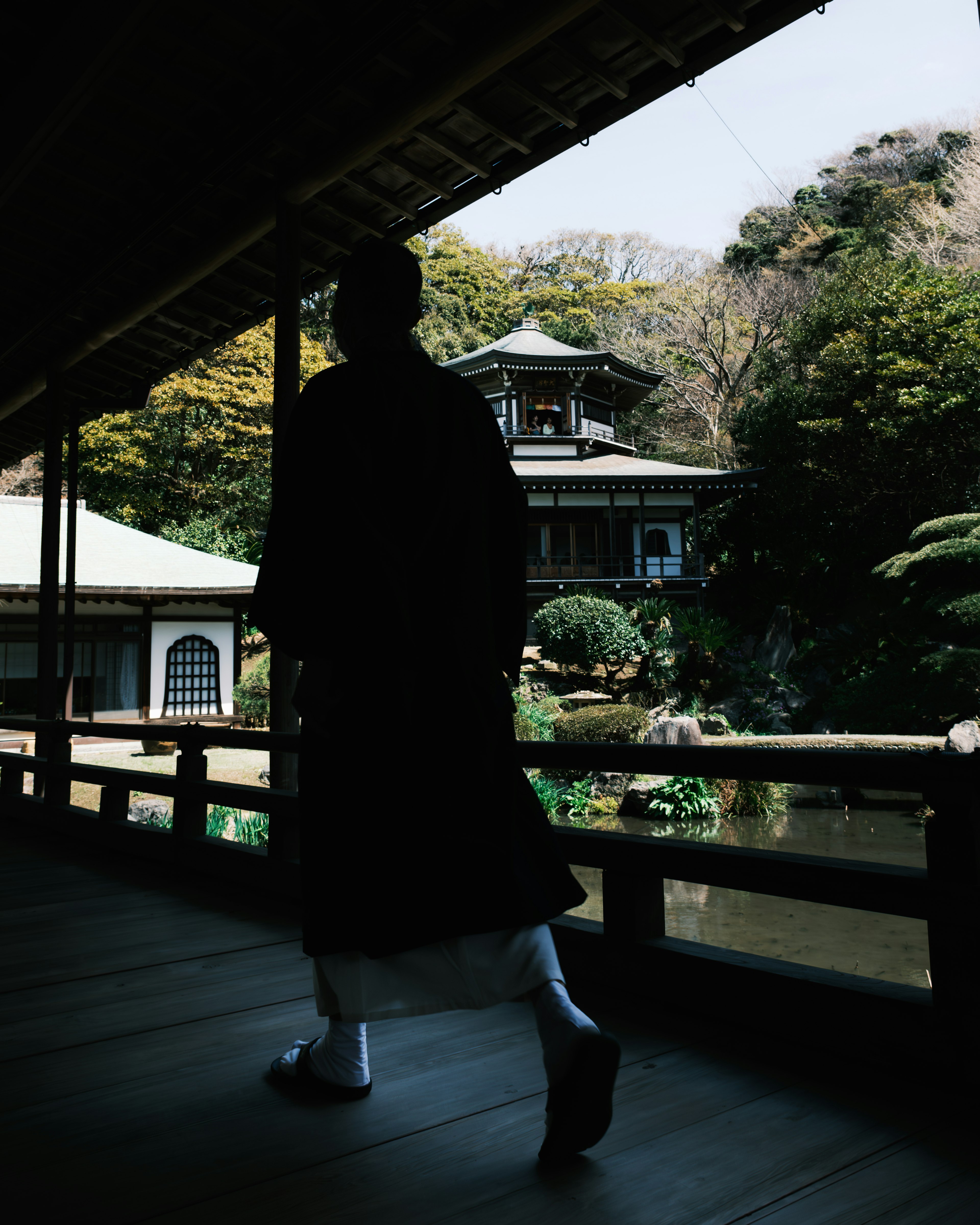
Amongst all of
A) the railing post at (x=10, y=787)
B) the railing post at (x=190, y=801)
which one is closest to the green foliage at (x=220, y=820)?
the railing post at (x=10, y=787)

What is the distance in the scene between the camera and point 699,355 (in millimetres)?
27812

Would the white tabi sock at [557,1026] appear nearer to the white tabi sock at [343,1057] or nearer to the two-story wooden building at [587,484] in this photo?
the white tabi sock at [343,1057]

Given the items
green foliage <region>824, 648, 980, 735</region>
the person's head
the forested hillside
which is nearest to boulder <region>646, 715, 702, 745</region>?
green foliage <region>824, 648, 980, 735</region>

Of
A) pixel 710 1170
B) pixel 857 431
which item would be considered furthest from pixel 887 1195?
pixel 857 431

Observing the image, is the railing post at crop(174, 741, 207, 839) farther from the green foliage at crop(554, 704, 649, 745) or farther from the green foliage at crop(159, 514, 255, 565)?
the green foliage at crop(159, 514, 255, 565)

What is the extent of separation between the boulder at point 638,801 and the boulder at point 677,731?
0.62 meters

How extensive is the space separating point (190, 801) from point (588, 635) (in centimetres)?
1334

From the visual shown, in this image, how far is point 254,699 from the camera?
1497 cm

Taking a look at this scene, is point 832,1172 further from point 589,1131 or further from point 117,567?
point 117,567

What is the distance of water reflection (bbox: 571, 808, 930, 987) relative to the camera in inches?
251

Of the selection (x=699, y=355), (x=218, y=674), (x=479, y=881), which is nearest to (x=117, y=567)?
(x=218, y=674)

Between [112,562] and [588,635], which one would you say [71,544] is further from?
[588,635]

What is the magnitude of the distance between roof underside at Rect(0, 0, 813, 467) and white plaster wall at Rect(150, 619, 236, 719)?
11.3 meters

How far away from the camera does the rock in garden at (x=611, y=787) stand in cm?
1193
